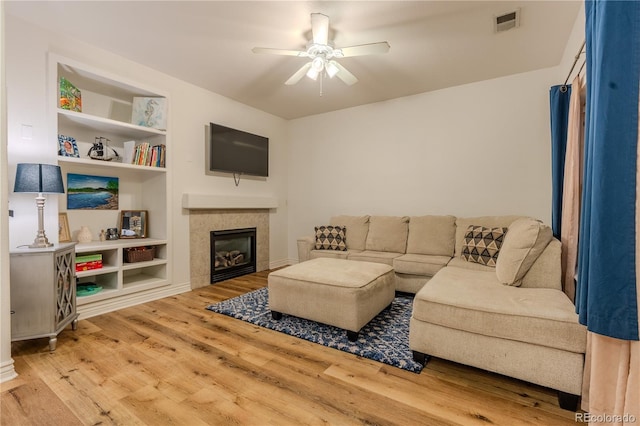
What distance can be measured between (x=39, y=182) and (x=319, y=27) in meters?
2.37

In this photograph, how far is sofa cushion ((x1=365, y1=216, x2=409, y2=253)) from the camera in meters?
3.74

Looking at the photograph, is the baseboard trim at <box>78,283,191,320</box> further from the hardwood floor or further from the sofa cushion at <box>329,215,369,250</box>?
the sofa cushion at <box>329,215,369,250</box>

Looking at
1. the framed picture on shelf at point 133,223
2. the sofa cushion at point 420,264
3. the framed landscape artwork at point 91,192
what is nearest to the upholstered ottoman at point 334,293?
the sofa cushion at point 420,264

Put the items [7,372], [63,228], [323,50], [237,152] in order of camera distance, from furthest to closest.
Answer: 1. [237,152]
2. [63,228]
3. [323,50]
4. [7,372]

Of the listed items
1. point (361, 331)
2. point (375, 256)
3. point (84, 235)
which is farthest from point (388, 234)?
point (84, 235)

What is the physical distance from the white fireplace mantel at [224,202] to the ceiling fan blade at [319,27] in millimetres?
2251

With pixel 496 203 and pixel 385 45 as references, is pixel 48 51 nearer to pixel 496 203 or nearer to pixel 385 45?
pixel 385 45

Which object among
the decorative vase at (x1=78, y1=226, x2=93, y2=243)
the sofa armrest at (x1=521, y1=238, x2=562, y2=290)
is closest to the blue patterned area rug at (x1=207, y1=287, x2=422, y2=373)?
the sofa armrest at (x1=521, y1=238, x2=562, y2=290)

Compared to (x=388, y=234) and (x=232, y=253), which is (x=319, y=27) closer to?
(x=388, y=234)

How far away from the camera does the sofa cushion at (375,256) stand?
338 centimetres

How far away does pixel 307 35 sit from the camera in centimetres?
253

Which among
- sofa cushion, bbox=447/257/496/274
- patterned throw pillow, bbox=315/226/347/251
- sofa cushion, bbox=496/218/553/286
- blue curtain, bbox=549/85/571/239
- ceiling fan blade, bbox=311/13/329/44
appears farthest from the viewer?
patterned throw pillow, bbox=315/226/347/251

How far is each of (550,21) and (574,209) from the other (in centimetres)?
158

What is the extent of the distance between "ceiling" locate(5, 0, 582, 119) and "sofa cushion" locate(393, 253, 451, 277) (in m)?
2.12
